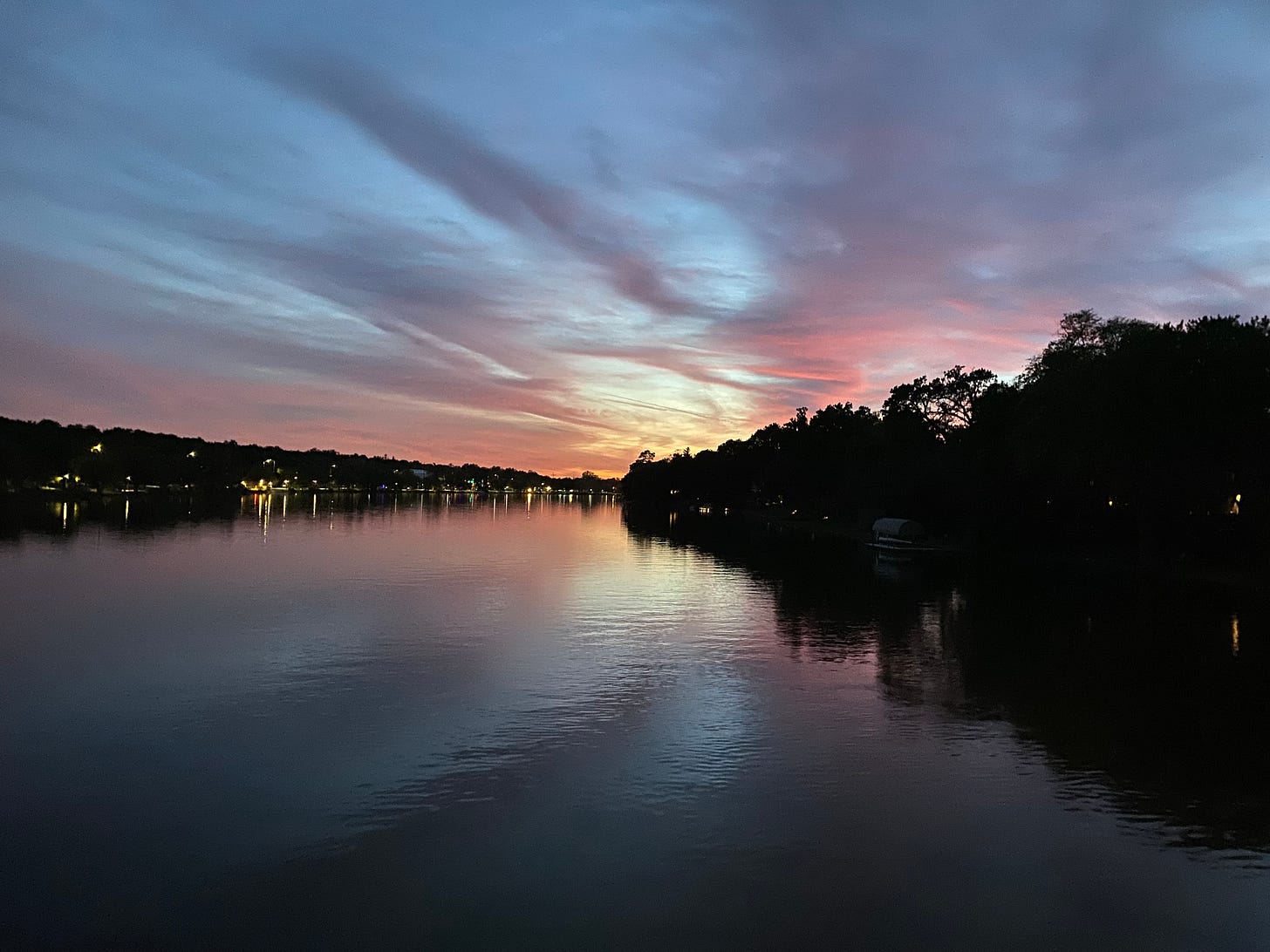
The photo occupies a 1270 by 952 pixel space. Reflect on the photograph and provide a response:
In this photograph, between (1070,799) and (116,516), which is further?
(116,516)

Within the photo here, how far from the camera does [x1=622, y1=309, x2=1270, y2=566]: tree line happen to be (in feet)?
137

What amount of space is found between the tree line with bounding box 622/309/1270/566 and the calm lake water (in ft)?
54.9

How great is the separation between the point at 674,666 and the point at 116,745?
10644 millimetres

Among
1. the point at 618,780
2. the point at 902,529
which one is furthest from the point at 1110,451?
the point at 618,780

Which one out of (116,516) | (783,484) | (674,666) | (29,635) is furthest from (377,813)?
(783,484)

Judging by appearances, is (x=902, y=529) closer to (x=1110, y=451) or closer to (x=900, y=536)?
(x=900, y=536)

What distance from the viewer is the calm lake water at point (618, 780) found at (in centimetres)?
871

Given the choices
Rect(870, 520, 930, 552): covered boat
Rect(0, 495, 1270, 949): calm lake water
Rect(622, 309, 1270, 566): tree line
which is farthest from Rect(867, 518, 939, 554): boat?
Rect(0, 495, 1270, 949): calm lake water

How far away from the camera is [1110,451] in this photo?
42.6m

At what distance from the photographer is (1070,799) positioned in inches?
476

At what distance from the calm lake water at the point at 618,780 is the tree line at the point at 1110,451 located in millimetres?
16740

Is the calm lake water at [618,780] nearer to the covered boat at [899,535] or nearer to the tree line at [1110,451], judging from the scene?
the tree line at [1110,451]

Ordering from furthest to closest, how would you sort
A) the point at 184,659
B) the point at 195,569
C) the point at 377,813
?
the point at 195,569, the point at 184,659, the point at 377,813

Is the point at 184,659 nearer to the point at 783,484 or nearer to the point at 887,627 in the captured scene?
the point at 887,627
